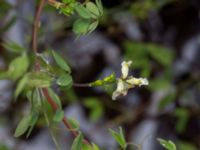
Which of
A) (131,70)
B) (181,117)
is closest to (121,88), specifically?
(181,117)

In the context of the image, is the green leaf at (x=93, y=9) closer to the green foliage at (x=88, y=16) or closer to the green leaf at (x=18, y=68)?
the green foliage at (x=88, y=16)

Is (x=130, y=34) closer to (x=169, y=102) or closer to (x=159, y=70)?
(x=159, y=70)

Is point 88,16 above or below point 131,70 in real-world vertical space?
above

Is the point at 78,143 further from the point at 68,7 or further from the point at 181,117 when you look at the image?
the point at 181,117

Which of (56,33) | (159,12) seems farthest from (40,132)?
(159,12)

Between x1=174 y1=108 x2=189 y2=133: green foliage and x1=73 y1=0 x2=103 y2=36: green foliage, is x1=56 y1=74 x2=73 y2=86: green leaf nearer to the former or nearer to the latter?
x1=73 y1=0 x2=103 y2=36: green foliage

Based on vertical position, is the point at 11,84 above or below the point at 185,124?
above

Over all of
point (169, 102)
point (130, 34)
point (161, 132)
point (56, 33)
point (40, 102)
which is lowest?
point (161, 132)

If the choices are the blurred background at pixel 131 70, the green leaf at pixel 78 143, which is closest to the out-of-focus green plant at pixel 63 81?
the green leaf at pixel 78 143

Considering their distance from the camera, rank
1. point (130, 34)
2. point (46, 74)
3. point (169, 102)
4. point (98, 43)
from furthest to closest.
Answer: point (98, 43) → point (130, 34) → point (169, 102) → point (46, 74)
